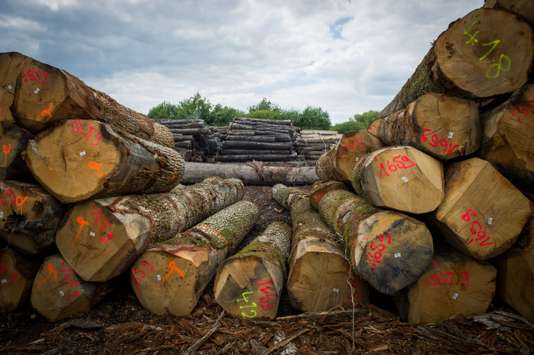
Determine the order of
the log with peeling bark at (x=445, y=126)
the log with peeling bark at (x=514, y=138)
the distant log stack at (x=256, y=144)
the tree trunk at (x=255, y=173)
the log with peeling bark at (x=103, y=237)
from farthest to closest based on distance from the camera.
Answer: the distant log stack at (x=256, y=144) → the tree trunk at (x=255, y=173) → the log with peeling bark at (x=103, y=237) → the log with peeling bark at (x=445, y=126) → the log with peeling bark at (x=514, y=138)

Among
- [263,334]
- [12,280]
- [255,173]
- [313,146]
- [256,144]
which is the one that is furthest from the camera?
[313,146]

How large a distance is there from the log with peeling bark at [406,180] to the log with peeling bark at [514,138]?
1.23ft

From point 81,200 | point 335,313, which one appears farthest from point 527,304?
point 81,200

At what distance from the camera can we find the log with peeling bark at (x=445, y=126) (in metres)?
2.07

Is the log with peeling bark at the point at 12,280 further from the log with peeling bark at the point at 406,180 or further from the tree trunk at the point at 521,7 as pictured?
the tree trunk at the point at 521,7

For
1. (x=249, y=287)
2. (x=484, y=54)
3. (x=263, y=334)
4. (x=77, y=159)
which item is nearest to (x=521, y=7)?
(x=484, y=54)

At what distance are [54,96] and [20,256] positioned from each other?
1.41 metres

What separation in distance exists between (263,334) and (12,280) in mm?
2173

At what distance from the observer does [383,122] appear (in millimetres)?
3111

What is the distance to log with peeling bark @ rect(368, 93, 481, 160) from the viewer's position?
2.07 meters

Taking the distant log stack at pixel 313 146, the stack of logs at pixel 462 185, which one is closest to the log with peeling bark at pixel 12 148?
the stack of logs at pixel 462 185

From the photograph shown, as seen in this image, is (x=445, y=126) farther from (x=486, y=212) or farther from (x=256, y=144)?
(x=256, y=144)

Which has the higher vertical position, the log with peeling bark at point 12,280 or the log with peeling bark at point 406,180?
the log with peeling bark at point 406,180

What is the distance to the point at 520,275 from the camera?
2002mm
